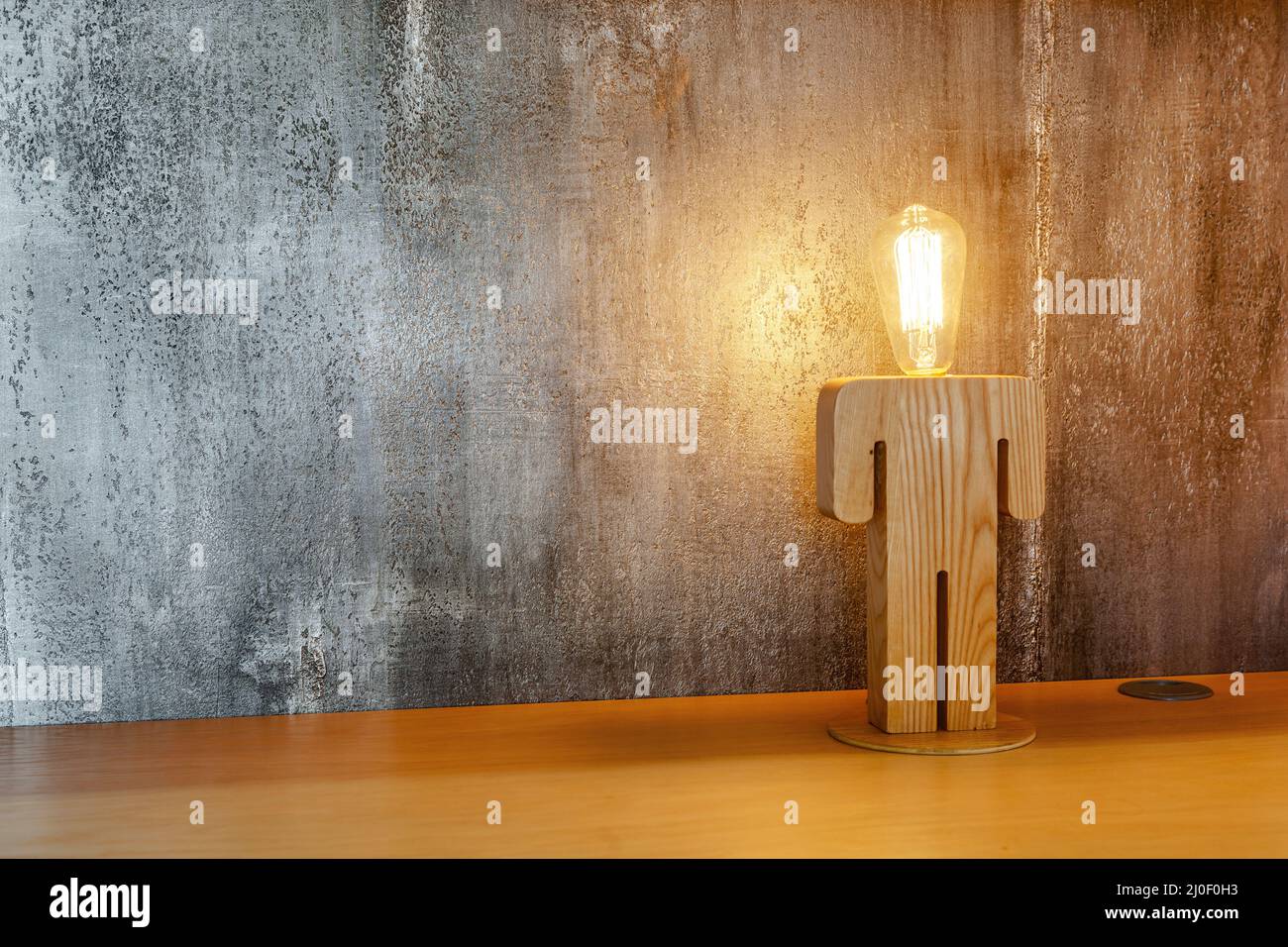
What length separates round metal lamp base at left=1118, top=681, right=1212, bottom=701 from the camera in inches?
83.5

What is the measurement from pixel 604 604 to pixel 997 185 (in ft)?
3.69

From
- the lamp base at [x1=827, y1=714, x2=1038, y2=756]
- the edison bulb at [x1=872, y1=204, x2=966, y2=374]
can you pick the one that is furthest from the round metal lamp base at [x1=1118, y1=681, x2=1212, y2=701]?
the edison bulb at [x1=872, y1=204, x2=966, y2=374]

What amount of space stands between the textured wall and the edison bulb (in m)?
0.22

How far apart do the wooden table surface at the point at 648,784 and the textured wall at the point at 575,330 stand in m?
0.15

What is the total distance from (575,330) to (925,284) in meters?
0.64

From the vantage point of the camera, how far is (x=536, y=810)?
1.55 m

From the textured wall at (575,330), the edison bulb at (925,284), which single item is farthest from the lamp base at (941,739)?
the edison bulb at (925,284)

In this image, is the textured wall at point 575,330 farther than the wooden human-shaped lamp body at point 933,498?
Yes

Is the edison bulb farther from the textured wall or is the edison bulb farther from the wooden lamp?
the textured wall

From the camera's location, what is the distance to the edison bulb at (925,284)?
196 cm

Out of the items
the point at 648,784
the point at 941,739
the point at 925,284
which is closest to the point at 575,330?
the point at 925,284

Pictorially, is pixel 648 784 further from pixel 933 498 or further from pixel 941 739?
pixel 933 498

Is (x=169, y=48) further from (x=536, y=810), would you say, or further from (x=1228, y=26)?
(x=1228, y=26)

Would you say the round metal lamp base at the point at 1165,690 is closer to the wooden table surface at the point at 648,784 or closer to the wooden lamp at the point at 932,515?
the wooden table surface at the point at 648,784
